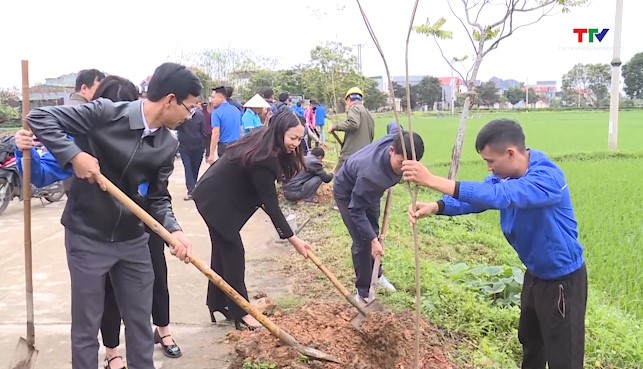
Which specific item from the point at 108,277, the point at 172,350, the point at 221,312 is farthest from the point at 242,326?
the point at 108,277

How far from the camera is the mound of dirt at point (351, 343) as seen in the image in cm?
321

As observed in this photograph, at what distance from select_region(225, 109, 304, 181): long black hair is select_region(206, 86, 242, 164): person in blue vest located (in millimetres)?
4693

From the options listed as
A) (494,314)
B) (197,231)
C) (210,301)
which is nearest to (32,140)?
(210,301)

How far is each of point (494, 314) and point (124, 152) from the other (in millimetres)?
2744

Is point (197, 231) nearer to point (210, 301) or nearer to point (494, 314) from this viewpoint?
point (210, 301)

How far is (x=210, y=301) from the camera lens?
3914 millimetres

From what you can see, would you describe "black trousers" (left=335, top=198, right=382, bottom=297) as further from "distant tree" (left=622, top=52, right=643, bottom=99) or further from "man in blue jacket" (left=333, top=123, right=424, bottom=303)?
"distant tree" (left=622, top=52, right=643, bottom=99)

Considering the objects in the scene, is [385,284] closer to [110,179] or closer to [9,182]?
[110,179]

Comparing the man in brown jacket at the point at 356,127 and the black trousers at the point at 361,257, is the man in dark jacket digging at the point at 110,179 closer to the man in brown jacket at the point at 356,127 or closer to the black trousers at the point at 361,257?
the black trousers at the point at 361,257

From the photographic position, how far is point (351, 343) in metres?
3.48

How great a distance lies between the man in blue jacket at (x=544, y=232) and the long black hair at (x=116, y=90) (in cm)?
177

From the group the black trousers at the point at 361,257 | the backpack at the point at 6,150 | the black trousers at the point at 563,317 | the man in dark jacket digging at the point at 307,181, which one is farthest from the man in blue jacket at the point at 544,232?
the backpack at the point at 6,150

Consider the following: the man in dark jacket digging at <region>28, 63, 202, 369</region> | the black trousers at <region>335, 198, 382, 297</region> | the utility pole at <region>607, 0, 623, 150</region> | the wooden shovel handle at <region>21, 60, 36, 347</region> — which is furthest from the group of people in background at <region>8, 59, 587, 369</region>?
the utility pole at <region>607, 0, 623, 150</region>

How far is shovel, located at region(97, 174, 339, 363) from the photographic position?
232 centimetres
